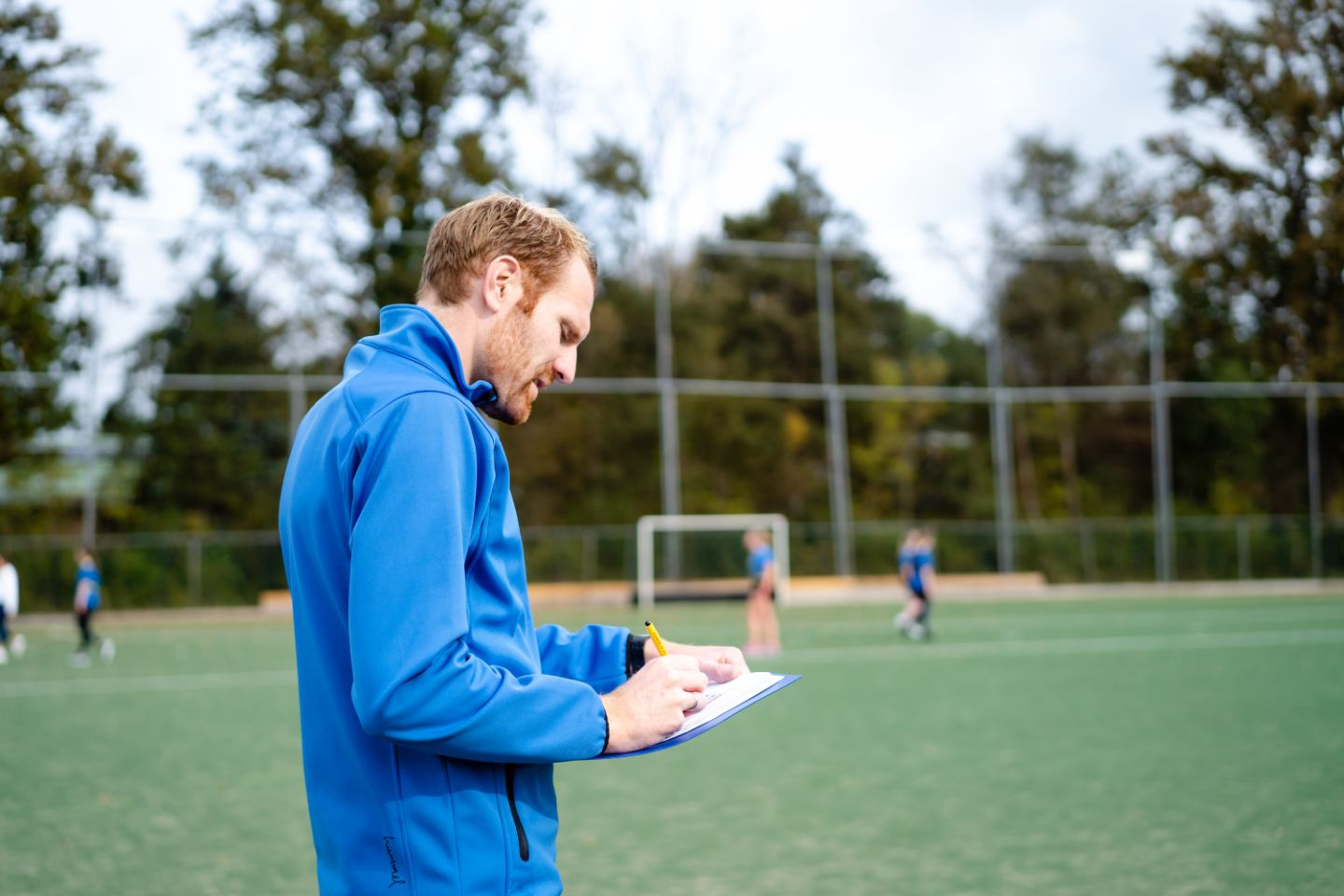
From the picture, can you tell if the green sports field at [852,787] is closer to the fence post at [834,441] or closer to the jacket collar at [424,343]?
the jacket collar at [424,343]

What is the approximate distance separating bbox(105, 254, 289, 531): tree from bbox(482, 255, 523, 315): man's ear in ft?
95.5

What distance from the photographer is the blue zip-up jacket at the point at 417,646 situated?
6.01 ft

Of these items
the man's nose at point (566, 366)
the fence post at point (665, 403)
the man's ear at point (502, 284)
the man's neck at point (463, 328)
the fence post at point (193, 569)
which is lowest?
the fence post at point (193, 569)

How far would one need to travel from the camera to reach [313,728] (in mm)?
2057

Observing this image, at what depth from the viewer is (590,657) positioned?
8.11 feet

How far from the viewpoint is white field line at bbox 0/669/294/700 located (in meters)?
15.1

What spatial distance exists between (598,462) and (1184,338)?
60.0 feet

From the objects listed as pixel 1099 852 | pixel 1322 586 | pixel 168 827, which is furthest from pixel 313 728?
pixel 1322 586

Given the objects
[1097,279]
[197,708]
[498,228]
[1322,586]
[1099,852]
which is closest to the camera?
[498,228]

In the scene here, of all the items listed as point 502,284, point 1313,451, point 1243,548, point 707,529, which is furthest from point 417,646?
point 1313,451

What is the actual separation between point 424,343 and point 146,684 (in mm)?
15137

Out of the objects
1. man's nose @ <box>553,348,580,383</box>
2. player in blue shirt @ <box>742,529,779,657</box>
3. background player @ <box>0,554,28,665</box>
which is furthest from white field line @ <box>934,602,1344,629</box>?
man's nose @ <box>553,348,580,383</box>

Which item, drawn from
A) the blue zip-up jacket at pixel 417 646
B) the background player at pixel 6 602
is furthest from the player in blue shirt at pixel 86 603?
the blue zip-up jacket at pixel 417 646

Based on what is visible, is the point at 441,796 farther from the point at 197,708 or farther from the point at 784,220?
the point at 784,220
